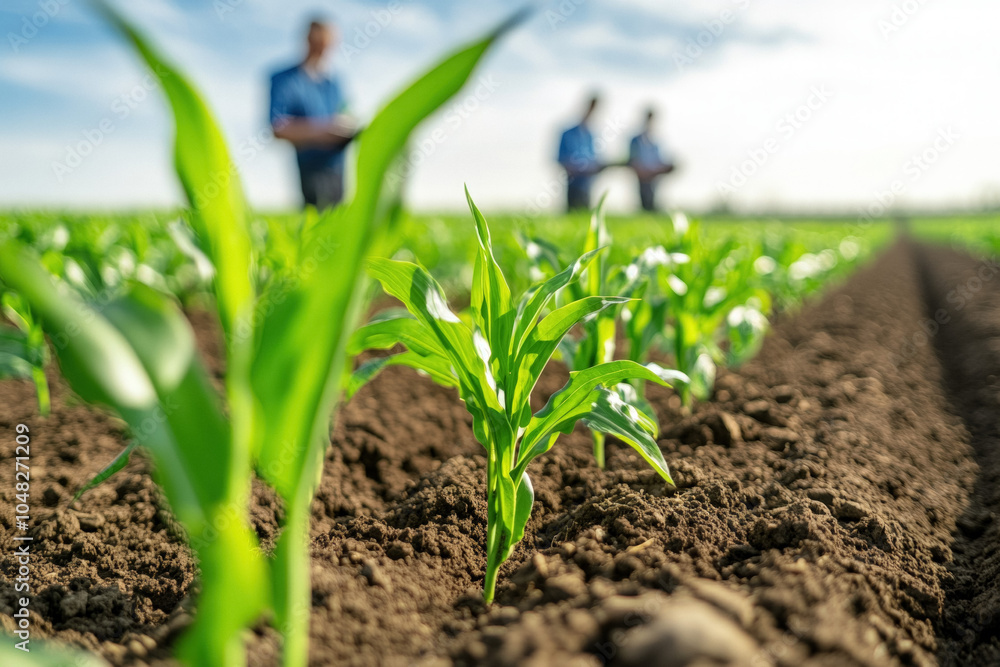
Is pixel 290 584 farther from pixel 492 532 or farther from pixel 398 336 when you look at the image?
pixel 398 336

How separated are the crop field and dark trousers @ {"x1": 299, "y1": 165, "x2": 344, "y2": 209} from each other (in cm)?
327

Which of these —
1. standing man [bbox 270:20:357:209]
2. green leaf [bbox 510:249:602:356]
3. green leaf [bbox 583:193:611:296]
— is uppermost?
standing man [bbox 270:20:357:209]

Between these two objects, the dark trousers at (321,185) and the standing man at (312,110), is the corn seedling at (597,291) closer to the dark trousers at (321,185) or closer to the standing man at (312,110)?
the standing man at (312,110)

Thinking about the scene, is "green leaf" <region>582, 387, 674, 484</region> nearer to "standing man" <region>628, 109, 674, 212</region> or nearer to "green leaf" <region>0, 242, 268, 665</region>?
"green leaf" <region>0, 242, 268, 665</region>

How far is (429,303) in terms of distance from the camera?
116 cm

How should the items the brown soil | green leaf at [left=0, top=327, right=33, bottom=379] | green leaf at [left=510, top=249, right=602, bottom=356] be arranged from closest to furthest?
the brown soil
green leaf at [left=510, top=249, right=602, bottom=356]
green leaf at [left=0, top=327, right=33, bottom=379]

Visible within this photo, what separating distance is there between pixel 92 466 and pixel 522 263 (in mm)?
2457

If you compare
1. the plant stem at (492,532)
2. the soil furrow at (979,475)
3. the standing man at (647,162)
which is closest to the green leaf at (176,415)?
the plant stem at (492,532)

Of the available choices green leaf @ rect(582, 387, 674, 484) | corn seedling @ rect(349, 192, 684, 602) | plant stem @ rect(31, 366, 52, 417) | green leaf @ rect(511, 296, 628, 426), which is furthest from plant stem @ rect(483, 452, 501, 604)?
plant stem @ rect(31, 366, 52, 417)

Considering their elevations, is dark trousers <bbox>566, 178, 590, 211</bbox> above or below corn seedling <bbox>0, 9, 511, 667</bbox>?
above

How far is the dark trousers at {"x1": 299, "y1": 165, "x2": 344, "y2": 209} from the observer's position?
6238mm

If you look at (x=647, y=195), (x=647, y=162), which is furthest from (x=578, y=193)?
(x=647, y=195)

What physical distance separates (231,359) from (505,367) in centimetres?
65

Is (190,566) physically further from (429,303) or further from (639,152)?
(639,152)
